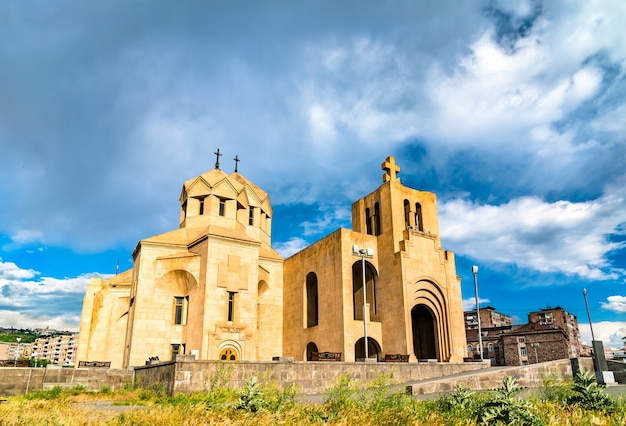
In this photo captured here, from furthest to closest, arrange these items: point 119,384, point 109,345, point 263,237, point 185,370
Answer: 1. point 263,237
2. point 109,345
3. point 119,384
4. point 185,370

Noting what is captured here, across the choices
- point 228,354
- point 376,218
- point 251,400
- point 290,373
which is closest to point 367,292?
point 376,218

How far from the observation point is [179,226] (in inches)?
1348

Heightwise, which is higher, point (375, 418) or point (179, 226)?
point (179, 226)

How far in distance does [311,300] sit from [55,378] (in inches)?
625

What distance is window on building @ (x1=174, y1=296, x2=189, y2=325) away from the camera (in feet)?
90.2

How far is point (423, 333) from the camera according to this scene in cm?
3098

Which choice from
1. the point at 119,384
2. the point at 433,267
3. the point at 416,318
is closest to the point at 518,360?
the point at 416,318

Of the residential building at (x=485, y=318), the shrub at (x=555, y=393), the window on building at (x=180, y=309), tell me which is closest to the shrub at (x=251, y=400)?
the shrub at (x=555, y=393)

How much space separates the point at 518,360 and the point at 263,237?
1377 inches

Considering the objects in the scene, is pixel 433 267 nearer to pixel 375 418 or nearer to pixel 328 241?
pixel 328 241

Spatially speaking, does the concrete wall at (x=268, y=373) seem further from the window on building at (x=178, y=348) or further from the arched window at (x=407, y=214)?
the arched window at (x=407, y=214)

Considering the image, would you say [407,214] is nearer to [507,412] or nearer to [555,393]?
[555,393]

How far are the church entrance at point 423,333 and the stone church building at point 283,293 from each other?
7cm

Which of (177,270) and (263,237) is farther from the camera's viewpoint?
(263,237)
